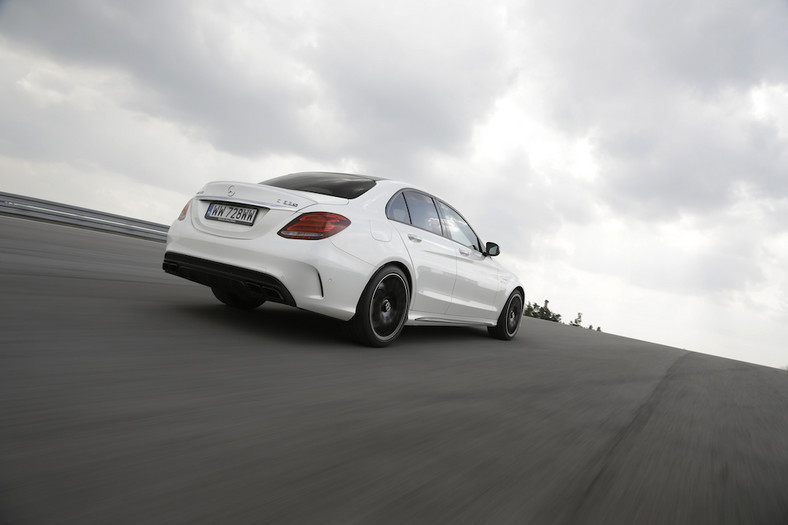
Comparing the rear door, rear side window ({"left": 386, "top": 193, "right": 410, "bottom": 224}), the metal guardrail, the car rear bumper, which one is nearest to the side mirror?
the rear door

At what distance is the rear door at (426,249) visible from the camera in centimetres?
495

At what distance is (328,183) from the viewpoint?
4.70 metres

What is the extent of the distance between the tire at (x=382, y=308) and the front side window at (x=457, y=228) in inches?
46.0

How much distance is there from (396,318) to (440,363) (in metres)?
0.60

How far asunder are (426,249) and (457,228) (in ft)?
3.20

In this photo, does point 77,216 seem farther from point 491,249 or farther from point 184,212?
point 491,249

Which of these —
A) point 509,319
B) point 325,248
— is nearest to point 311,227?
point 325,248

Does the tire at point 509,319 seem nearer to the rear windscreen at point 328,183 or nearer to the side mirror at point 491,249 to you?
the side mirror at point 491,249

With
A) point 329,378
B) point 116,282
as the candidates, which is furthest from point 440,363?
point 116,282

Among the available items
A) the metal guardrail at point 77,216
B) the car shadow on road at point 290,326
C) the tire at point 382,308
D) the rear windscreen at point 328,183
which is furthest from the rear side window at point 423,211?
the metal guardrail at point 77,216

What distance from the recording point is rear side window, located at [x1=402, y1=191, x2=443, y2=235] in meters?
5.20

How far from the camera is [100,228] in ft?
43.6

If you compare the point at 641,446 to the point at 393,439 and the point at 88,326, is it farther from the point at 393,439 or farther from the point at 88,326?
the point at 88,326

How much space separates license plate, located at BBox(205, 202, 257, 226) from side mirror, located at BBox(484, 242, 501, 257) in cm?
326
